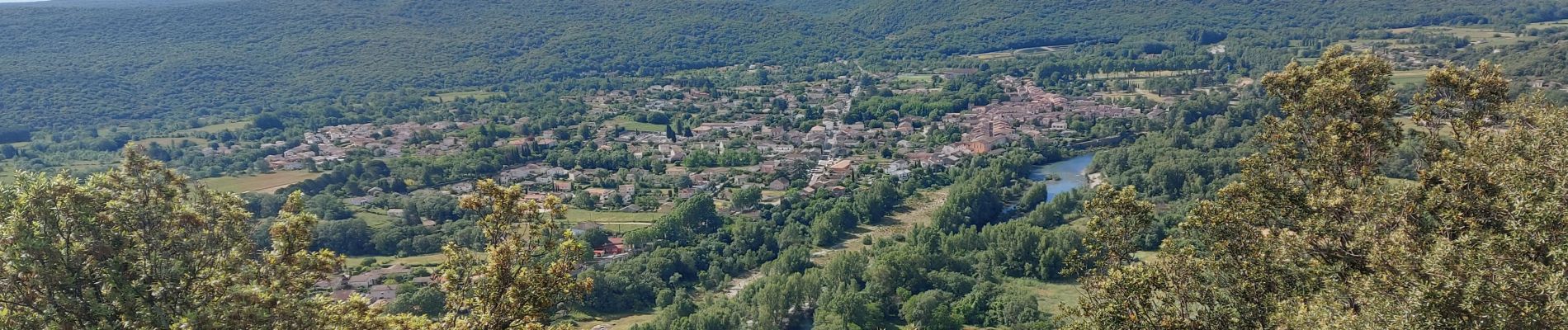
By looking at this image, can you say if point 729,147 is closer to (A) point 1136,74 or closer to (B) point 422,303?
(B) point 422,303

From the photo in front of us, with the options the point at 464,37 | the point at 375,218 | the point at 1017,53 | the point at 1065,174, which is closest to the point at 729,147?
the point at 1065,174

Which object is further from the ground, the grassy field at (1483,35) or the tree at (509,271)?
the tree at (509,271)

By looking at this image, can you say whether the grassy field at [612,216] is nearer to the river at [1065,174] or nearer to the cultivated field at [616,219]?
the cultivated field at [616,219]

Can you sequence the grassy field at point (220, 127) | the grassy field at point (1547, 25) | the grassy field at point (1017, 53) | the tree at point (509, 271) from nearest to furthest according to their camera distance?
the tree at point (509, 271), the grassy field at point (220, 127), the grassy field at point (1547, 25), the grassy field at point (1017, 53)

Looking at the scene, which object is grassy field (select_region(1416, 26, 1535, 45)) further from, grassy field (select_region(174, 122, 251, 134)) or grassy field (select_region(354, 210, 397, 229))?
grassy field (select_region(174, 122, 251, 134))

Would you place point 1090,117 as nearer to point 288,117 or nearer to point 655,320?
point 655,320

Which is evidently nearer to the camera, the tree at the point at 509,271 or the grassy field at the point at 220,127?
the tree at the point at 509,271

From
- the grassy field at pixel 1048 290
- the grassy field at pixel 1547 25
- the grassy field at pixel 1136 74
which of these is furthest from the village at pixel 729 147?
the grassy field at pixel 1547 25
